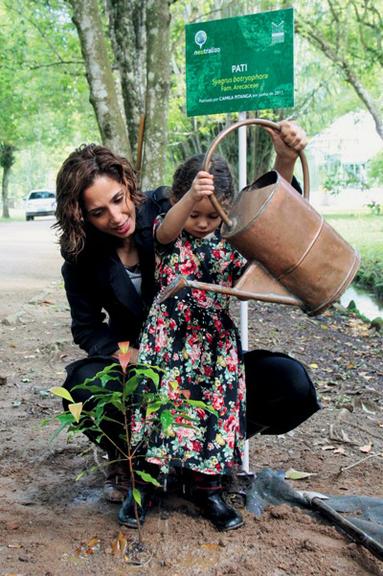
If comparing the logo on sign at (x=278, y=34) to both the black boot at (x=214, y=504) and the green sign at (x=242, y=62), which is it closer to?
the green sign at (x=242, y=62)

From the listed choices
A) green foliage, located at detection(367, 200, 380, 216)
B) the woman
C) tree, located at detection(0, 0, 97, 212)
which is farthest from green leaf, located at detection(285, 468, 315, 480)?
green foliage, located at detection(367, 200, 380, 216)

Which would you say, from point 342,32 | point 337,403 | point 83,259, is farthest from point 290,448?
point 342,32

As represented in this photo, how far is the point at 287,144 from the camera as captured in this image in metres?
2.32

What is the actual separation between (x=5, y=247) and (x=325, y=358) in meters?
10.7

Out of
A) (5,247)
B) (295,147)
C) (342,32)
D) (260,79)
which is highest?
(342,32)

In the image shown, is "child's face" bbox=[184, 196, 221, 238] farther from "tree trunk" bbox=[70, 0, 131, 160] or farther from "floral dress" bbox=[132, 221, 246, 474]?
"tree trunk" bbox=[70, 0, 131, 160]

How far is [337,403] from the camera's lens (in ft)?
13.9

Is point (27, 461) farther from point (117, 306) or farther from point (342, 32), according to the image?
point (342, 32)

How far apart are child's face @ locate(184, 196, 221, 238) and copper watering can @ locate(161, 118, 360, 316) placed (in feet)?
0.51

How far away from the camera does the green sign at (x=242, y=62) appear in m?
2.95

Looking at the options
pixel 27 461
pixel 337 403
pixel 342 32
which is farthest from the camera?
pixel 342 32

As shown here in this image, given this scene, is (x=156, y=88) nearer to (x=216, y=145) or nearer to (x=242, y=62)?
(x=242, y=62)

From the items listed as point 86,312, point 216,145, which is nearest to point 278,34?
point 216,145

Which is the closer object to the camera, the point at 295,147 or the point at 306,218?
the point at 306,218
